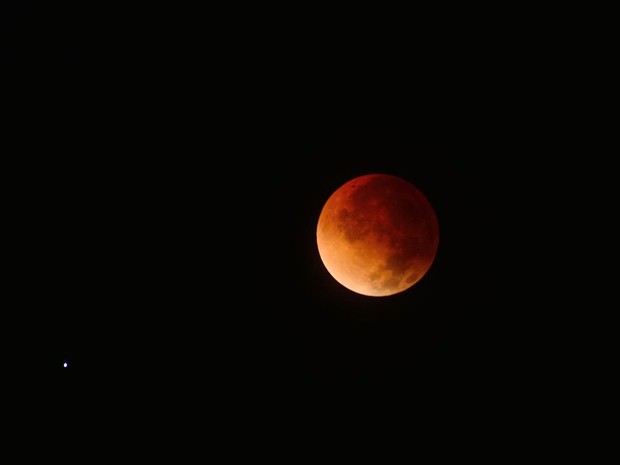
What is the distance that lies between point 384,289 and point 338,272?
706 mm

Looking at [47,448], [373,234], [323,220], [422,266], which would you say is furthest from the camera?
[47,448]

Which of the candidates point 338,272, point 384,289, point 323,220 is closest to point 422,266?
point 384,289

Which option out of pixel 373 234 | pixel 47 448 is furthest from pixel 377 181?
pixel 47 448

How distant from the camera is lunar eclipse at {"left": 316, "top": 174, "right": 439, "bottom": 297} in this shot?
5.07 m

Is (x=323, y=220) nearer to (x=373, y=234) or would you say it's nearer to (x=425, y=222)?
(x=373, y=234)

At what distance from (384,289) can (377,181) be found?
155 cm

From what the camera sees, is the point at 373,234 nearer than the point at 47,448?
Yes

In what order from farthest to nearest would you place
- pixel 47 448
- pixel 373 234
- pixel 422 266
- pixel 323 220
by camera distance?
1. pixel 47 448
2. pixel 323 220
3. pixel 422 266
4. pixel 373 234

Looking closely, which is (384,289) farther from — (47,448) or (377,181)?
(47,448)

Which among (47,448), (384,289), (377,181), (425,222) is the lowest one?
(47,448)

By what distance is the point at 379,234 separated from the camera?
5.06 meters

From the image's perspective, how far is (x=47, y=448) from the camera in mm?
6867

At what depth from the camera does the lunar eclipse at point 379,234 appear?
5070 millimetres

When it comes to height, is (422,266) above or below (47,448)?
above
